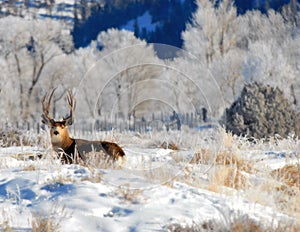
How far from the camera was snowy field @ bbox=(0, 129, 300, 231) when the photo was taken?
444cm

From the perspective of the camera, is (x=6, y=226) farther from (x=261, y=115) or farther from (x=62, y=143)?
(x=261, y=115)

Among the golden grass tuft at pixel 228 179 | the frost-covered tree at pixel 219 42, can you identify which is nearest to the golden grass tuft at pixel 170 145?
the golden grass tuft at pixel 228 179

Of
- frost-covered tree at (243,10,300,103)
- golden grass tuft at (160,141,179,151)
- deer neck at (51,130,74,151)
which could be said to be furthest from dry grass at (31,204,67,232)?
frost-covered tree at (243,10,300,103)

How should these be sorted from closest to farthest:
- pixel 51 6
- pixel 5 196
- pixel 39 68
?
pixel 5 196, pixel 39 68, pixel 51 6

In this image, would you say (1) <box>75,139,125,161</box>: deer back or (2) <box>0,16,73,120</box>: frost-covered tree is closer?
(1) <box>75,139,125,161</box>: deer back

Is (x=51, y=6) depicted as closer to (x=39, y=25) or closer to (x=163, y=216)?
(x=39, y=25)

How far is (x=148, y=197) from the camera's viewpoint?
512cm

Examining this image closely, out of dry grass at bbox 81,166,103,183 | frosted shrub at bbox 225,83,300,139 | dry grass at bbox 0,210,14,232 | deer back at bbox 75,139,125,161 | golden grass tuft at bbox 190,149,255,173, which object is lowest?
dry grass at bbox 0,210,14,232

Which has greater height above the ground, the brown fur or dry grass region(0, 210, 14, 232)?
the brown fur

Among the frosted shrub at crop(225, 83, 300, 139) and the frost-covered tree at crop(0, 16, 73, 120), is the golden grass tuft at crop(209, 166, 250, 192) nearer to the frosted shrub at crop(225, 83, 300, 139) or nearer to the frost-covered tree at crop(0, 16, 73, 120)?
the frosted shrub at crop(225, 83, 300, 139)

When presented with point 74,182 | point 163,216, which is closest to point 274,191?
point 163,216

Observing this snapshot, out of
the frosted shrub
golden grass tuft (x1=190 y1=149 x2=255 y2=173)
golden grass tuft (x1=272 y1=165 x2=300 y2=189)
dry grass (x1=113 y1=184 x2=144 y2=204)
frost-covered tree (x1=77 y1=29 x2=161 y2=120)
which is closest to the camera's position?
dry grass (x1=113 y1=184 x2=144 y2=204)

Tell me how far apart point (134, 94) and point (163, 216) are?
515 cm

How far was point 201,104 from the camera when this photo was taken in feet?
31.2
